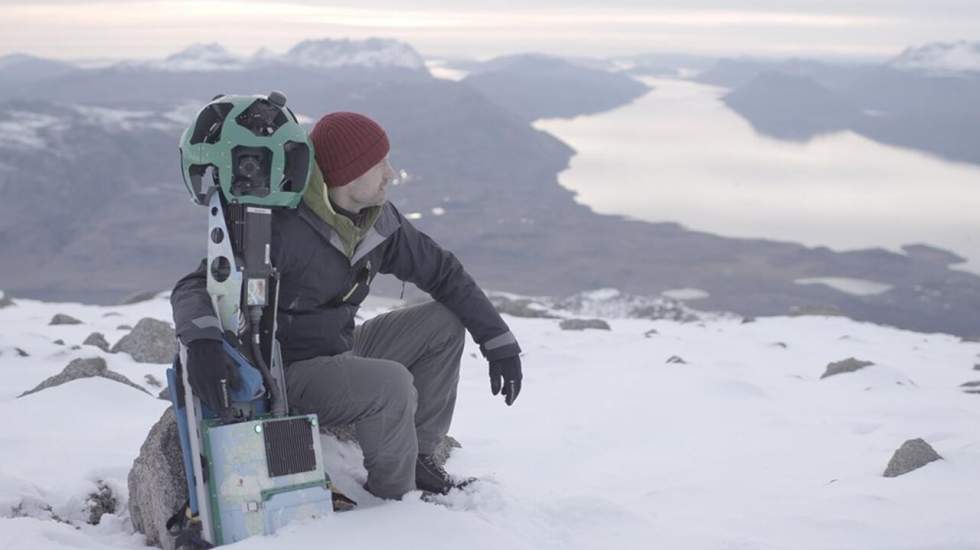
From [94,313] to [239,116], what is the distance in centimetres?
1467

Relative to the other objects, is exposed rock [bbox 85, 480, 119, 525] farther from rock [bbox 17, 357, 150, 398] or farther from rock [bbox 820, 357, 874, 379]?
rock [bbox 820, 357, 874, 379]

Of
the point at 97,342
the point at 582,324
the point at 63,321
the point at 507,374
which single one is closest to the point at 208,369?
the point at 507,374

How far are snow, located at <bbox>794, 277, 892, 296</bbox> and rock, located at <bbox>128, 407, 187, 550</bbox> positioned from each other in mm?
148397

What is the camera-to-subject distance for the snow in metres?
145

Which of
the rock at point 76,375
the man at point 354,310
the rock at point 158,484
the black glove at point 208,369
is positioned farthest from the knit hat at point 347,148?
the rock at point 76,375

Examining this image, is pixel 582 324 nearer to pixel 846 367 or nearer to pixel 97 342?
pixel 846 367

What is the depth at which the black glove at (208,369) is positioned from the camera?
359cm

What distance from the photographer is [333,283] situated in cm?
412

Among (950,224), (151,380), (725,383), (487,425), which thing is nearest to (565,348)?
(725,383)

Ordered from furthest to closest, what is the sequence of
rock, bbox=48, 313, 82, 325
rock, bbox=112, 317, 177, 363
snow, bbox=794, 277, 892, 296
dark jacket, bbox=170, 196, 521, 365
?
snow, bbox=794, 277, 892, 296 → rock, bbox=48, 313, 82, 325 → rock, bbox=112, 317, 177, 363 → dark jacket, bbox=170, 196, 521, 365

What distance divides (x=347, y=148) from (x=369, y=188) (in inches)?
8.1

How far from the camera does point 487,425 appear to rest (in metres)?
7.48

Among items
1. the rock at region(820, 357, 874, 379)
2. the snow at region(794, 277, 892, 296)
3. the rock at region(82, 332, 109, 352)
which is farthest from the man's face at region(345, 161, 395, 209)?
the snow at region(794, 277, 892, 296)

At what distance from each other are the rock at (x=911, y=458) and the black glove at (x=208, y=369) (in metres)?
4.14
